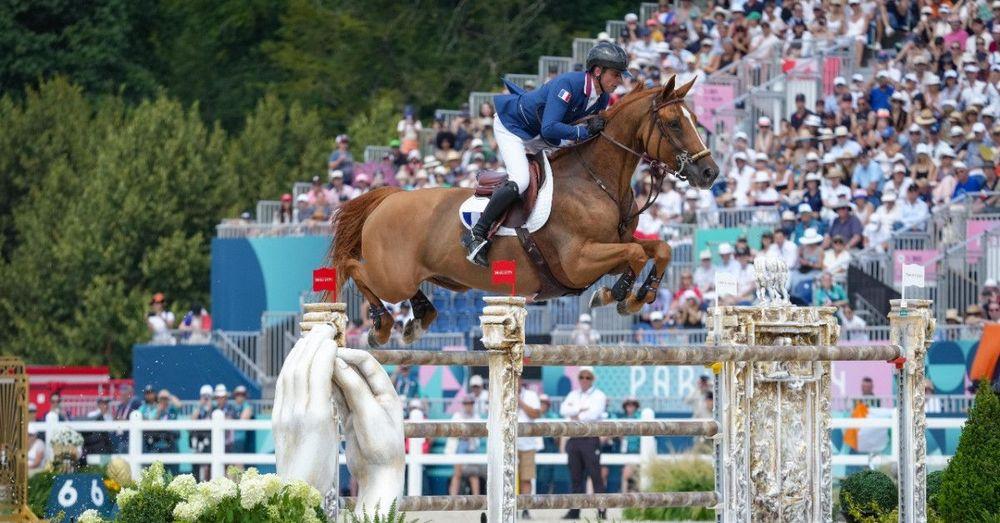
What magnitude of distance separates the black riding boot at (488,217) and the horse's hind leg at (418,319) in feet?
1.98

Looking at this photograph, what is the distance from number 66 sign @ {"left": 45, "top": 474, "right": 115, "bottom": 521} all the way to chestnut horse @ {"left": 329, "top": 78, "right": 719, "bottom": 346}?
6.90 ft

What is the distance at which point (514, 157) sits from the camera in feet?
37.9

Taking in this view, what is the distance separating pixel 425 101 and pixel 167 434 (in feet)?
59.0

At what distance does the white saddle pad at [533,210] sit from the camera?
453 inches

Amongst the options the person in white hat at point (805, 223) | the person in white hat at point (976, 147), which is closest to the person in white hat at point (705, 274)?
the person in white hat at point (805, 223)

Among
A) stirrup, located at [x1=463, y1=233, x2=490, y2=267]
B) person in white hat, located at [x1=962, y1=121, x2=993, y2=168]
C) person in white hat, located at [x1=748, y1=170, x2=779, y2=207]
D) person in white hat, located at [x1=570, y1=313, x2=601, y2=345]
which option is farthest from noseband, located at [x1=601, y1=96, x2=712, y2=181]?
person in white hat, located at [x1=962, y1=121, x2=993, y2=168]

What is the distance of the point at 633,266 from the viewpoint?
11156 mm

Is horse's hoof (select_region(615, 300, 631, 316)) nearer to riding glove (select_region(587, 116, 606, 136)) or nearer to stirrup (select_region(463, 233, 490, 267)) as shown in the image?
stirrup (select_region(463, 233, 490, 267))

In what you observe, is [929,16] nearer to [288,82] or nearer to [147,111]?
[147,111]

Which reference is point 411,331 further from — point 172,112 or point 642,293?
point 172,112

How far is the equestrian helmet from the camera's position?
1126 centimetres

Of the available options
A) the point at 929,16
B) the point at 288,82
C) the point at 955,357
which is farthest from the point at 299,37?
the point at 955,357

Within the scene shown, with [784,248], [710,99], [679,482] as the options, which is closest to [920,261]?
[784,248]

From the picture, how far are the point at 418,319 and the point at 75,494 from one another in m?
2.54
